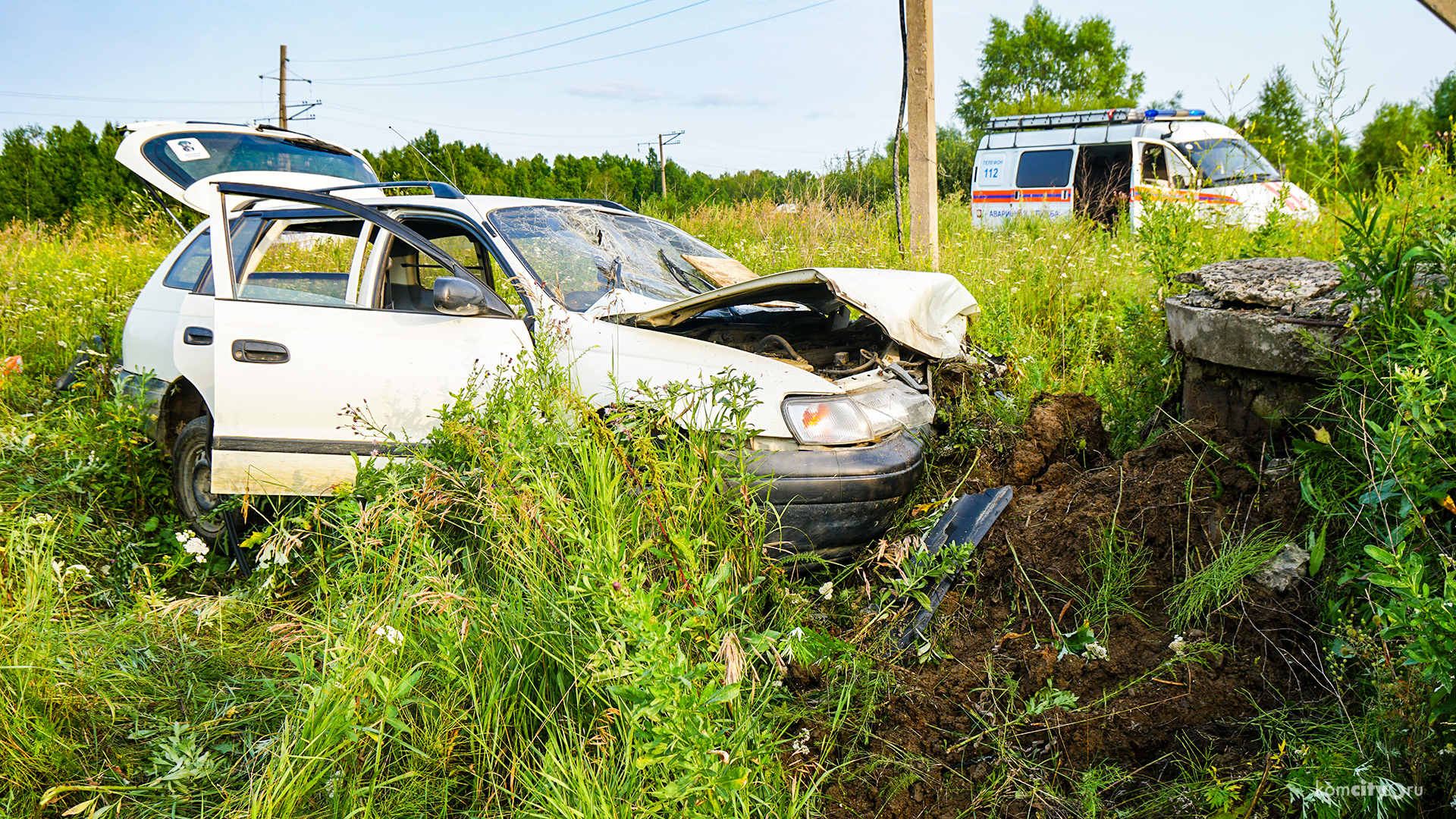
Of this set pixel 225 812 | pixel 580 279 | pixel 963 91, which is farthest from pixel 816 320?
pixel 963 91

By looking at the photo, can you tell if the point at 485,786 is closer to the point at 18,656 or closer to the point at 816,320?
the point at 18,656

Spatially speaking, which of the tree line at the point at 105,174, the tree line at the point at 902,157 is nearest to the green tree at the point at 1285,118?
the tree line at the point at 902,157

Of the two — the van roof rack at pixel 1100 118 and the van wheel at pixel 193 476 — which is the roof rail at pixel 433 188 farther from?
the van roof rack at pixel 1100 118

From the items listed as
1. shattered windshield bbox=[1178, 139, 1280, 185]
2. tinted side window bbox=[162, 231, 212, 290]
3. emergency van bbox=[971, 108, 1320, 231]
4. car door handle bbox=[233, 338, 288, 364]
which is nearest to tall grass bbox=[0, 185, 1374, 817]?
car door handle bbox=[233, 338, 288, 364]

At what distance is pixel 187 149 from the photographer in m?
4.92

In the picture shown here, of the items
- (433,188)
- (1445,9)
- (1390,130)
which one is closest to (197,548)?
(433,188)

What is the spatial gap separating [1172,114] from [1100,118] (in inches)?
38.4

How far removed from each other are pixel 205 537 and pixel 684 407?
9.75ft

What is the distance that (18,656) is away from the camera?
2445 millimetres

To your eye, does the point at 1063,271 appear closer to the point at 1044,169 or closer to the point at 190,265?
the point at 190,265

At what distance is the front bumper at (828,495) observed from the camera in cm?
296

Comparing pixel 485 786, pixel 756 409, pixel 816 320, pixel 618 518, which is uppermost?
pixel 816 320

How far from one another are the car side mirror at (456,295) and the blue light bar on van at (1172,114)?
458 inches

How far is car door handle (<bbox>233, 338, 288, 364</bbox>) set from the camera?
3.71m
